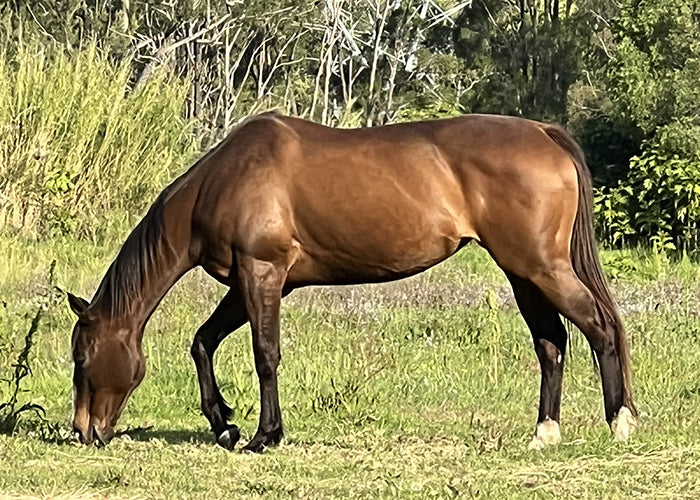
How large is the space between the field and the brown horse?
1.31 ft

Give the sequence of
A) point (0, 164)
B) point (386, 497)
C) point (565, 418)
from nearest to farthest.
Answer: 1. point (386, 497)
2. point (565, 418)
3. point (0, 164)

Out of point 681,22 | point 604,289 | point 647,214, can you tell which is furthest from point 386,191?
point 681,22

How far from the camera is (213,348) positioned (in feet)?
25.0

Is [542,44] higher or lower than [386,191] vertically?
higher

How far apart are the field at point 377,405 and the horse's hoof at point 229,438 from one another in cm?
15

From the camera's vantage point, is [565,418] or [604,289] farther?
[565,418]

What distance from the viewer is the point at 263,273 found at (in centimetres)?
707

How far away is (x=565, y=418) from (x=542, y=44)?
31861 millimetres

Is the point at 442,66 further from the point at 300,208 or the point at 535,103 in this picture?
the point at 300,208

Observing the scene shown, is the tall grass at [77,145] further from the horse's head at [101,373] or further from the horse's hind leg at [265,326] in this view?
the horse's hind leg at [265,326]

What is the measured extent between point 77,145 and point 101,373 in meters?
11.4

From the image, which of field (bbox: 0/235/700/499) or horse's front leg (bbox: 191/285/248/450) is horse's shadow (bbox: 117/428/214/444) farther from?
horse's front leg (bbox: 191/285/248/450)

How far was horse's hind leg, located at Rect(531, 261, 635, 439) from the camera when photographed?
6996 millimetres

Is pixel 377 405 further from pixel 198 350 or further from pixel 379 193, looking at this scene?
pixel 379 193
